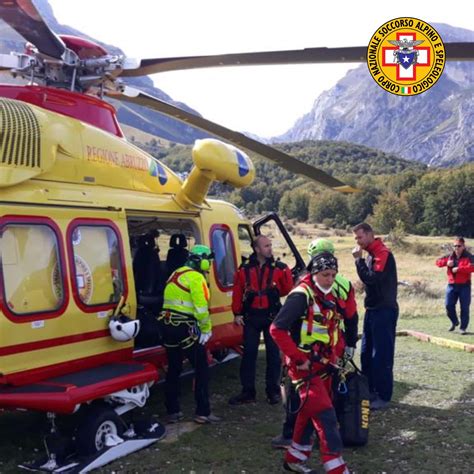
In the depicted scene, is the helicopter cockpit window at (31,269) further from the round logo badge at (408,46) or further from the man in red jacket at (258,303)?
the round logo badge at (408,46)

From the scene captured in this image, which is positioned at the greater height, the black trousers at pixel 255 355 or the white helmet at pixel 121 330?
the white helmet at pixel 121 330

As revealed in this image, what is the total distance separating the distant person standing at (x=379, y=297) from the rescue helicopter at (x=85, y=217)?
0.93 metres

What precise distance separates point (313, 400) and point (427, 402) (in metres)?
2.89

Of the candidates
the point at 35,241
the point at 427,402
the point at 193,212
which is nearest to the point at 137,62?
the point at 193,212

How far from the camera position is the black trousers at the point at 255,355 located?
253 inches

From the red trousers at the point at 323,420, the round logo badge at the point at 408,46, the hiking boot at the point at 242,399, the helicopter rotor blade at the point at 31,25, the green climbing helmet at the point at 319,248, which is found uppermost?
the round logo badge at the point at 408,46

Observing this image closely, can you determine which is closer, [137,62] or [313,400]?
[313,400]

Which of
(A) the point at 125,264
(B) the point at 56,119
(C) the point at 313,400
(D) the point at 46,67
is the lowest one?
(C) the point at 313,400

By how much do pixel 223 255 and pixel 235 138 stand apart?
5.14ft

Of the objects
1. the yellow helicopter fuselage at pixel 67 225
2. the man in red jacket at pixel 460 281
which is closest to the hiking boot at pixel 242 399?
the yellow helicopter fuselage at pixel 67 225

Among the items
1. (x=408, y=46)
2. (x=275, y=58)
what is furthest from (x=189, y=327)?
(x=408, y=46)

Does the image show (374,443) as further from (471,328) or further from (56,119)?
(471,328)

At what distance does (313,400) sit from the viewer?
4273mm

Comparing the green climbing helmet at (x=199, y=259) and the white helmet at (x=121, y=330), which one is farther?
the green climbing helmet at (x=199, y=259)
